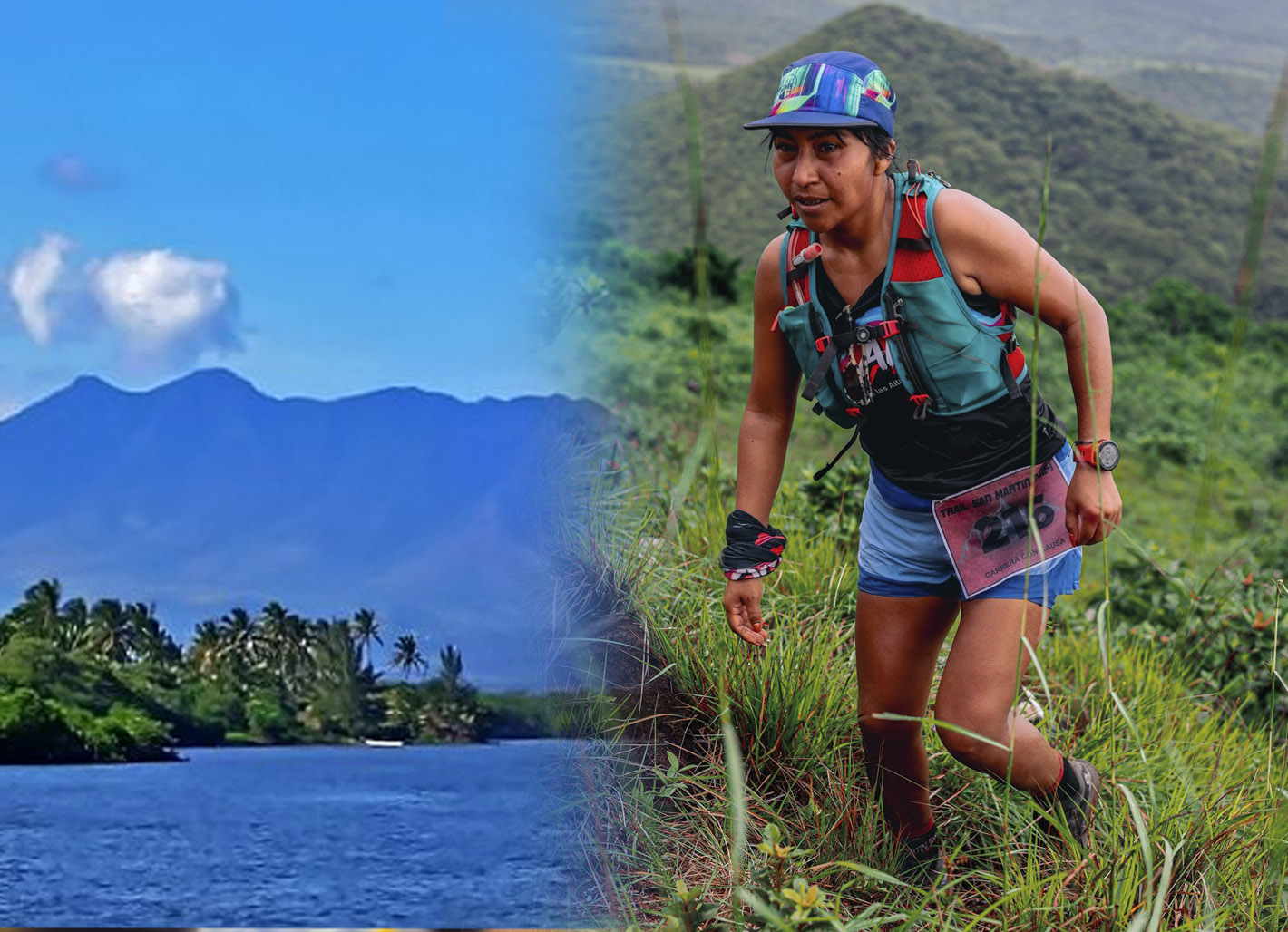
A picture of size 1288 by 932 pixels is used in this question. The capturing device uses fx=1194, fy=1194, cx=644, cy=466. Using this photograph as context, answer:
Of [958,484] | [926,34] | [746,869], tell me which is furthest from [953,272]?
[926,34]

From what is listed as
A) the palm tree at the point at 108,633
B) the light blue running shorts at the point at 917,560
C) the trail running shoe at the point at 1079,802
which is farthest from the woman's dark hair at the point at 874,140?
the palm tree at the point at 108,633

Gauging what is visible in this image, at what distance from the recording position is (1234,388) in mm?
14242

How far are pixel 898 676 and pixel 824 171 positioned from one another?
1123mm

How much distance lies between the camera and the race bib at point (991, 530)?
2539 millimetres

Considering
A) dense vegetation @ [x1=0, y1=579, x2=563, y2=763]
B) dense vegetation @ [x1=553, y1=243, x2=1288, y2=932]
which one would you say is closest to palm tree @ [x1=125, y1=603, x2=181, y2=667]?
dense vegetation @ [x1=0, y1=579, x2=563, y2=763]

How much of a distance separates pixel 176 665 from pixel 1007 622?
4221 mm

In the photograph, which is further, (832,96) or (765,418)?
(765,418)

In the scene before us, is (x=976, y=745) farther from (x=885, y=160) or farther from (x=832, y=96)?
(x=832, y=96)

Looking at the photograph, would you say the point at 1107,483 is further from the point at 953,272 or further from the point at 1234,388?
the point at 1234,388

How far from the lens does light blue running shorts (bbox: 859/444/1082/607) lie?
8.53 ft

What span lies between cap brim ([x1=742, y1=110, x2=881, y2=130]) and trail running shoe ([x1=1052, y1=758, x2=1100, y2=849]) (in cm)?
149

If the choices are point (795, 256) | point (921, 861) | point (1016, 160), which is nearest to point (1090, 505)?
point (795, 256)

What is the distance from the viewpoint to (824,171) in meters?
2.37

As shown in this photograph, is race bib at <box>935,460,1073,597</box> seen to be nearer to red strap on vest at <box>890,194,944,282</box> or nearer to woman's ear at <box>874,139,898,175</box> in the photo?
red strap on vest at <box>890,194,944,282</box>
